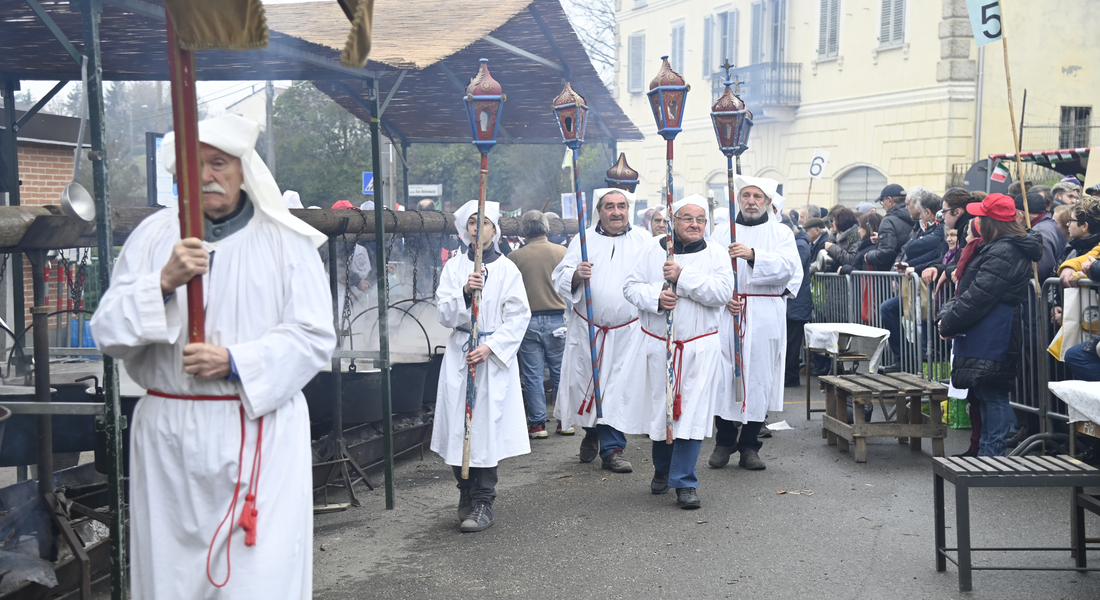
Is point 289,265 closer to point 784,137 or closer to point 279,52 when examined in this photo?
point 279,52

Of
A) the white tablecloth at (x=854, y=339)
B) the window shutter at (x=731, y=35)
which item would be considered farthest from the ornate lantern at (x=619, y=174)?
the window shutter at (x=731, y=35)

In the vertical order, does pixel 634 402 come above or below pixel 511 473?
above

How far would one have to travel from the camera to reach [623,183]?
10938mm

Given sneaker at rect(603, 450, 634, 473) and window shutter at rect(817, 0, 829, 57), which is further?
window shutter at rect(817, 0, 829, 57)

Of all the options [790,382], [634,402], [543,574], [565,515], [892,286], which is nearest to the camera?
[543,574]

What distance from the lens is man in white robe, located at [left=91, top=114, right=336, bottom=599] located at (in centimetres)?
332

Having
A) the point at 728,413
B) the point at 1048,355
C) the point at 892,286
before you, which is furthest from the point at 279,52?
the point at 892,286

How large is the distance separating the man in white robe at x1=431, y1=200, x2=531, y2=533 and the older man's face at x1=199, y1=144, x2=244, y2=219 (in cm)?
274

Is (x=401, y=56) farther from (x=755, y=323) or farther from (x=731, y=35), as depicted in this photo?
(x=731, y=35)

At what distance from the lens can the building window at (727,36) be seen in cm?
2917

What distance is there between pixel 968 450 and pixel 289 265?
602 cm

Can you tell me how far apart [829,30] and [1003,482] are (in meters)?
22.6

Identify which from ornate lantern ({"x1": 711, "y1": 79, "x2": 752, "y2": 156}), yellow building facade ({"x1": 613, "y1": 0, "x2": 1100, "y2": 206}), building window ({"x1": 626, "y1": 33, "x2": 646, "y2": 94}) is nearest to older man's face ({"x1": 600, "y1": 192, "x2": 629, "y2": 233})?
ornate lantern ({"x1": 711, "y1": 79, "x2": 752, "y2": 156})

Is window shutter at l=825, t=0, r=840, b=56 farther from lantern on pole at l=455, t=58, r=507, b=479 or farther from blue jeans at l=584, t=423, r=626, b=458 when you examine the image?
lantern on pole at l=455, t=58, r=507, b=479
